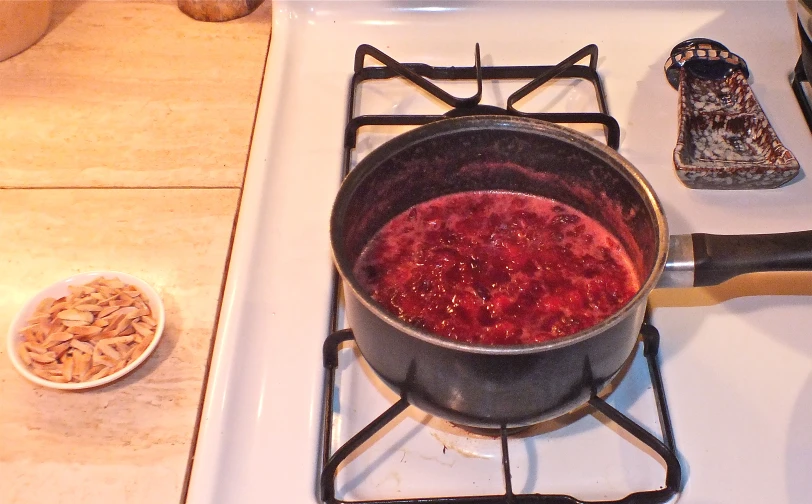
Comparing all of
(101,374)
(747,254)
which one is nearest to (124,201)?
(101,374)

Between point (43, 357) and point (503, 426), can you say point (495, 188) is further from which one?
point (43, 357)

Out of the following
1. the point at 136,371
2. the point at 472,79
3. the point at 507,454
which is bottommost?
the point at 136,371

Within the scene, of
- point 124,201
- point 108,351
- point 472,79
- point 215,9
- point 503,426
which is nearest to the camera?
point 503,426

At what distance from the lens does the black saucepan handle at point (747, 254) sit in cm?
58

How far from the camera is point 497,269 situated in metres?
0.66

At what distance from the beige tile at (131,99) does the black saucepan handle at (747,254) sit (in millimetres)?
549

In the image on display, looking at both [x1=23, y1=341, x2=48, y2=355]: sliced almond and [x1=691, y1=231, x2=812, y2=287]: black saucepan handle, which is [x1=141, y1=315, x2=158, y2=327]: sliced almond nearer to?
[x1=23, y1=341, x2=48, y2=355]: sliced almond

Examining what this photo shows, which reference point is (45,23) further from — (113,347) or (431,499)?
(431,499)

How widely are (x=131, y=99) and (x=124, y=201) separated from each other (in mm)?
215

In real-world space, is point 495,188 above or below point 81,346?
above

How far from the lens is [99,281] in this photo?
0.72 m

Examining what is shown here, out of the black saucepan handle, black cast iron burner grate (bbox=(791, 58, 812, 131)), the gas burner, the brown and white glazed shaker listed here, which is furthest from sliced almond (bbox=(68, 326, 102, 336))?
black cast iron burner grate (bbox=(791, 58, 812, 131))

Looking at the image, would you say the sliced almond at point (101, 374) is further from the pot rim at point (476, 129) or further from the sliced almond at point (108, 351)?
the pot rim at point (476, 129)

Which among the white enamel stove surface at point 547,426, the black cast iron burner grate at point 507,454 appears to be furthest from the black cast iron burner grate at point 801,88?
the black cast iron burner grate at point 507,454
